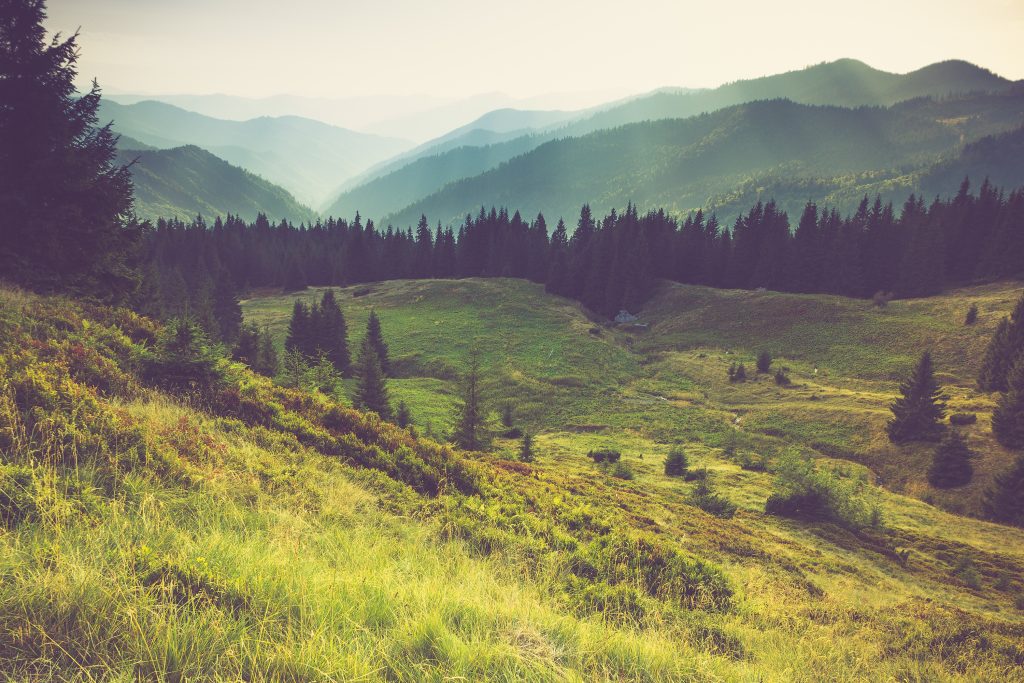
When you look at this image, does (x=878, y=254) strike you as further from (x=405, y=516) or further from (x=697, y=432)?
(x=405, y=516)

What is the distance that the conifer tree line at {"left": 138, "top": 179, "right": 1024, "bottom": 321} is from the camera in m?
65.9

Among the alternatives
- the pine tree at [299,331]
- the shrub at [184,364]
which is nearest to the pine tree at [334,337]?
the pine tree at [299,331]

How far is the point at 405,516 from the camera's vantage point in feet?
22.5

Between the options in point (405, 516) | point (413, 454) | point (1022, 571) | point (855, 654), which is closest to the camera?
point (855, 654)

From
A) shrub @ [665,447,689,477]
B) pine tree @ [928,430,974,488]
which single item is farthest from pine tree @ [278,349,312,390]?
pine tree @ [928,430,974,488]

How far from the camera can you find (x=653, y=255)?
8494cm

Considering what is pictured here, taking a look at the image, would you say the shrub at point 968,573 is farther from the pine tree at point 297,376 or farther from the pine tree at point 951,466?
the pine tree at point 297,376

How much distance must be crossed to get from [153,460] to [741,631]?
781 centimetres

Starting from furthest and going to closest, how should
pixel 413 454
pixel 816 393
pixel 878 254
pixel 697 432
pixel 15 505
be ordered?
pixel 878 254 → pixel 816 393 → pixel 697 432 → pixel 413 454 → pixel 15 505

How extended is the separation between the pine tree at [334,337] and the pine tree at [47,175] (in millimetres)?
33767

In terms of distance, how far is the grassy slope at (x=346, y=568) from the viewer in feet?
9.43

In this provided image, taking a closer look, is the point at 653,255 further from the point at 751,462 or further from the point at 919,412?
the point at 751,462

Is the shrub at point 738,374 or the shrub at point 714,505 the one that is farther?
the shrub at point 738,374

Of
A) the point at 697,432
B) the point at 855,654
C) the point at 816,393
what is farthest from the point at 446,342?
the point at 855,654
